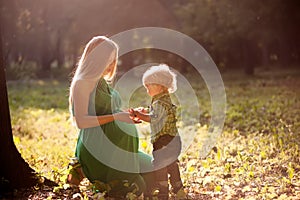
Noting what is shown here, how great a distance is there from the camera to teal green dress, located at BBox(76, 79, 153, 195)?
4684mm

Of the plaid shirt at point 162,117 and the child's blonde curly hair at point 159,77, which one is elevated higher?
the child's blonde curly hair at point 159,77

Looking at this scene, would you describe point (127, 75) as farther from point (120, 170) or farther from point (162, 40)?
point (120, 170)

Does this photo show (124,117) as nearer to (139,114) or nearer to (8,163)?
(139,114)

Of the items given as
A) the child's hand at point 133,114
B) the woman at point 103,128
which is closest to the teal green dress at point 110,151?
the woman at point 103,128

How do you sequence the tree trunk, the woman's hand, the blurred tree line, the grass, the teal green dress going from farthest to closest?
the blurred tree line
the grass
the tree trunk
the teal green dress
the woman's hand

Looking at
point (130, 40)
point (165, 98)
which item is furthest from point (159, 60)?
point (165, 98)

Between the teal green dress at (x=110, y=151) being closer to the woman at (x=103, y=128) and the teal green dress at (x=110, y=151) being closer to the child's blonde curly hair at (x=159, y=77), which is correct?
the woman at (x=103, y=128)

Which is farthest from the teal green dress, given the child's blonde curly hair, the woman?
the child's blonde curly hair

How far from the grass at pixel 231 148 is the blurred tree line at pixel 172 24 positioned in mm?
7166

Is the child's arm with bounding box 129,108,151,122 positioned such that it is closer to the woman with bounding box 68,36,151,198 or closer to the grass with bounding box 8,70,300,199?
the woman with bounding box 68,36,151,198

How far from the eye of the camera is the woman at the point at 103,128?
458 cm

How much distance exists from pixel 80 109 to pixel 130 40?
29791mm

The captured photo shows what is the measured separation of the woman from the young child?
0.18 meters

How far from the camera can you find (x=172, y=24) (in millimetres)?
25516
